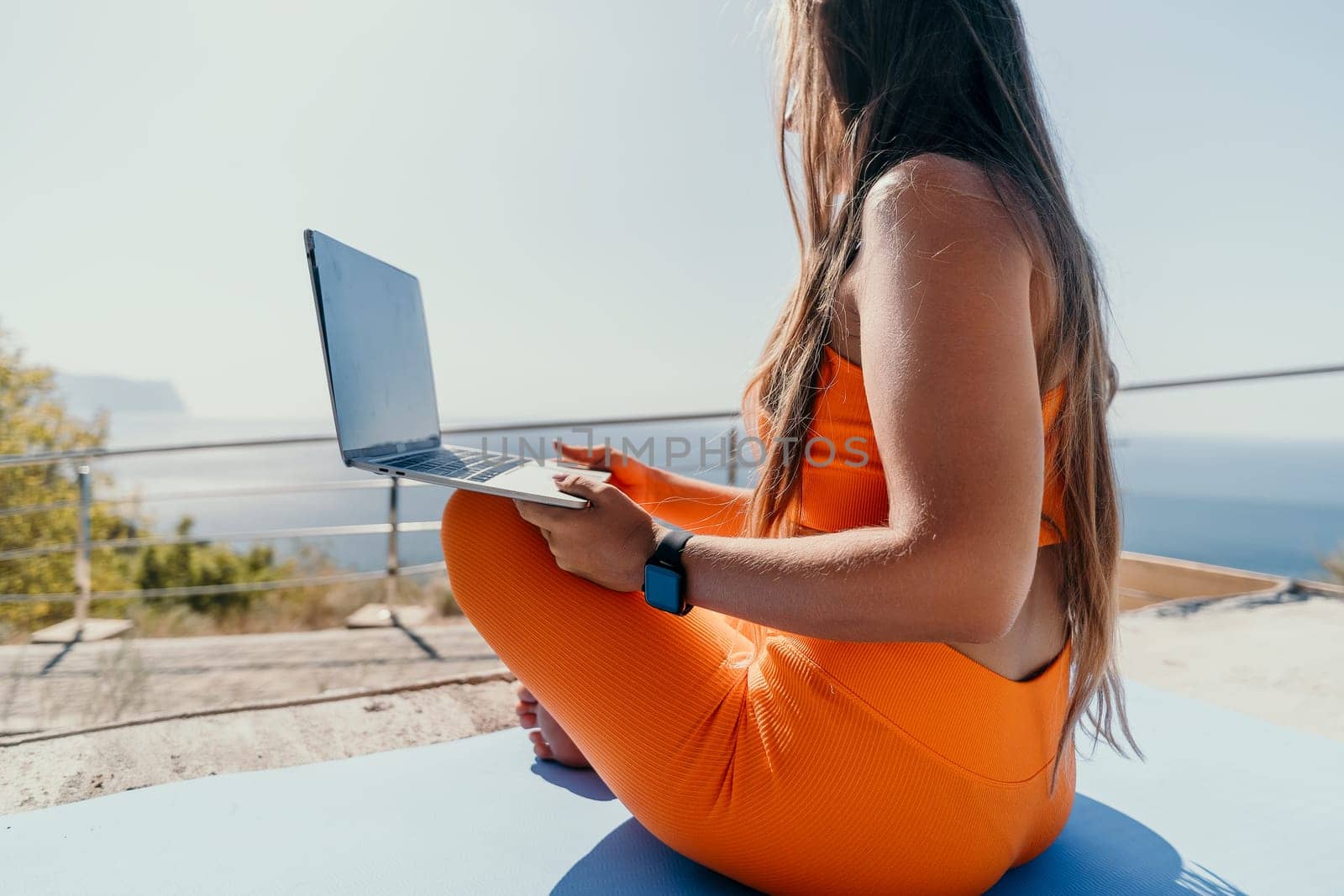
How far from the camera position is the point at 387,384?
105 cm

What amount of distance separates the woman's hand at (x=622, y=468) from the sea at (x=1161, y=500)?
0.21 meters

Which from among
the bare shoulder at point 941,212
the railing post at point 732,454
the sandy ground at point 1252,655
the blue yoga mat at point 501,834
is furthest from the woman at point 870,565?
the railing post at point 732,454

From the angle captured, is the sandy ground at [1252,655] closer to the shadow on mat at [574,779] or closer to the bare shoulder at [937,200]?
the shadow on mat at [574,779]

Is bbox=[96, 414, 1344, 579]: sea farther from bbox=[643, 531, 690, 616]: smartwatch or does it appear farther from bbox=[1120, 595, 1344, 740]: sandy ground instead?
bbox=[1120, 595, 1344, 740]: sandy ground

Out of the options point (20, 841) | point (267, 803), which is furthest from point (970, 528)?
point (20, 841)

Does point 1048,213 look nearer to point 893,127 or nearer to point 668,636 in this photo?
point 893,127

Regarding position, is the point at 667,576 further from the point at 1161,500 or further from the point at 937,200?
the point at 1161,500

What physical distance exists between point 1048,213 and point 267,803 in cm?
127

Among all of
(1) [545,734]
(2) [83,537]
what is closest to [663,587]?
(1) [545,734]

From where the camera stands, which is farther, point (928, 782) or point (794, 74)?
point (794, 74)

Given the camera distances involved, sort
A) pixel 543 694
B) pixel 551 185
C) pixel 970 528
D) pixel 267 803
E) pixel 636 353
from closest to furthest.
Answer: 1. pixel 970 528
2. pixel 543 694
3. pixel 267 803
4. pixel 551 185
5. pixel 636 353

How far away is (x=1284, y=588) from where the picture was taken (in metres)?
2.78

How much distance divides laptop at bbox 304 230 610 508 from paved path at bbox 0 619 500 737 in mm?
1314

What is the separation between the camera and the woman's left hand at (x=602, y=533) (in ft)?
2.18
